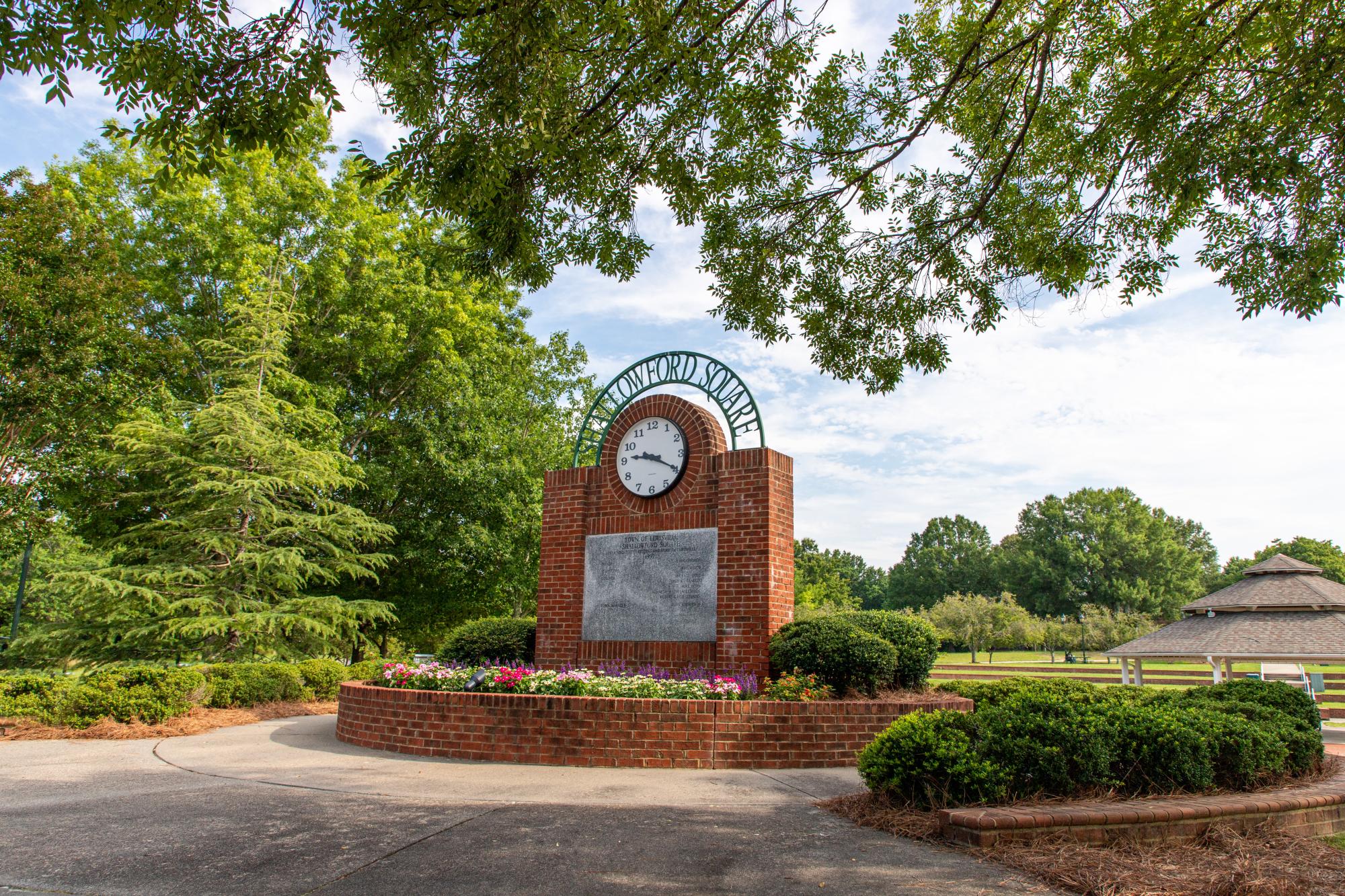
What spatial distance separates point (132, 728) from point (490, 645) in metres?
4.41

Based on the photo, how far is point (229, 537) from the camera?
14852mm

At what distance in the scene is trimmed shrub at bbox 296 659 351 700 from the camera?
13.8 meters

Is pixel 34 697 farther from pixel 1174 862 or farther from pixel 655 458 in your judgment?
pixel 1174 862

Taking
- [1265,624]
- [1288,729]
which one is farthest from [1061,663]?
[1288,729]

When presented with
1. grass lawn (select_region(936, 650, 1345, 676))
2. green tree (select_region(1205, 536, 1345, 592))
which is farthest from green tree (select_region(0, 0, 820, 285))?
green tree (select_region(1205, 536, 1345, 592))

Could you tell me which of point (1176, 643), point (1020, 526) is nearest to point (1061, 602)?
point (1020, 526)

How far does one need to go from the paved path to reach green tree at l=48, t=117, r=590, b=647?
12894 millimetres

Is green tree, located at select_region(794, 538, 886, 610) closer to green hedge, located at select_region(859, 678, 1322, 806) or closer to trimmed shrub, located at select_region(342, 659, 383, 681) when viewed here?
trimmed shrub, located at select_region(342, 659, 383, 681)

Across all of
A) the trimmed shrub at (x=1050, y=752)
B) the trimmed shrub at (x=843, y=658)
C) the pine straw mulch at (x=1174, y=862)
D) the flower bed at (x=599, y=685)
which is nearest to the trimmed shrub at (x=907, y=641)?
the trimmed shrub at (x=843, y=658)

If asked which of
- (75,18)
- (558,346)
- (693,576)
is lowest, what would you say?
(693,576)

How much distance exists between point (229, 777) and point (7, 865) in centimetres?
270

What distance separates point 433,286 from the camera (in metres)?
22.5

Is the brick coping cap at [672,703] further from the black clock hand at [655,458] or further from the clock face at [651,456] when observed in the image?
the black clock hand at [655,458]

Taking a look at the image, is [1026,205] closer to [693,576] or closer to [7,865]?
[693,576]
